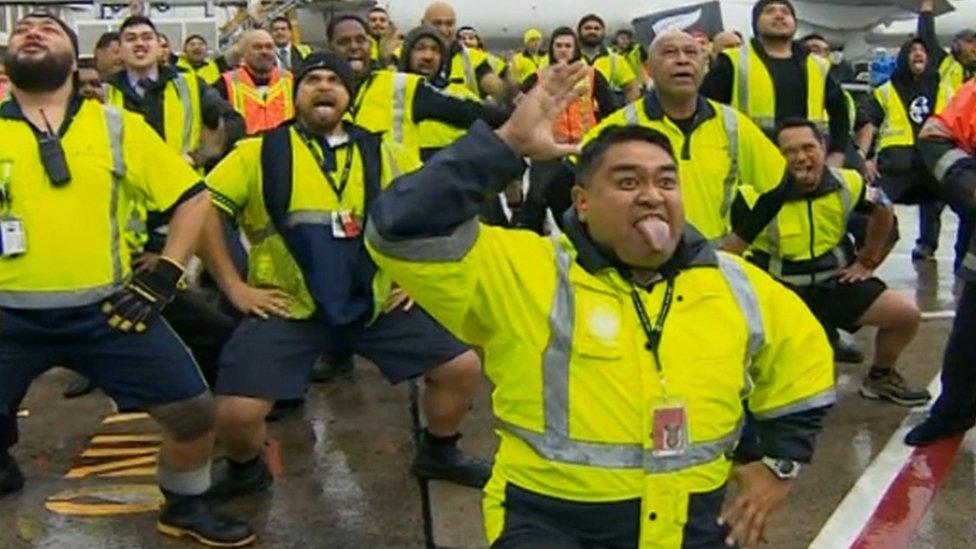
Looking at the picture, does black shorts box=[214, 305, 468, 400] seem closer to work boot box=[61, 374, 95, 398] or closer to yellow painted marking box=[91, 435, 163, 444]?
yellow painted marking box=[91, 435, 163, 444]

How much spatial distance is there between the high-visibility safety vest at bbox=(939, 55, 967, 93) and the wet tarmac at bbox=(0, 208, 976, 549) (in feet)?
10.5

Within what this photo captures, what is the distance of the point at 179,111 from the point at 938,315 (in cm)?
426

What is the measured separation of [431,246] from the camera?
262 centimetres

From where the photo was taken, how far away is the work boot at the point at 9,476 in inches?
182

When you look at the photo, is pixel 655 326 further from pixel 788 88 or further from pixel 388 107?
pixel 388 107

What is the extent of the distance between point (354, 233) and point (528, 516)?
201 centimetres

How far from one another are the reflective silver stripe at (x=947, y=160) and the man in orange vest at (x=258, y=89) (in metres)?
3.92

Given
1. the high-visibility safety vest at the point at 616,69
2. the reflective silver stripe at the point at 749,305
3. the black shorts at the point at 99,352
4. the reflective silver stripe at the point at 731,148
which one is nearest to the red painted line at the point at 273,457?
the black shorts at the point at 99,352

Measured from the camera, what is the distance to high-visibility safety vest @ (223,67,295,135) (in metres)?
7.39

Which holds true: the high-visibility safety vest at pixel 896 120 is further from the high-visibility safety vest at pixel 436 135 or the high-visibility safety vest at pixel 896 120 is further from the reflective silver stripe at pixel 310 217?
the reflective silver stripe at pixel 310 217

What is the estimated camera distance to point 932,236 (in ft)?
29.9

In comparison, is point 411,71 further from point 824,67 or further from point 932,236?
point 932,236

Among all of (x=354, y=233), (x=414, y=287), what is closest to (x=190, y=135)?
(x=354, y=233)

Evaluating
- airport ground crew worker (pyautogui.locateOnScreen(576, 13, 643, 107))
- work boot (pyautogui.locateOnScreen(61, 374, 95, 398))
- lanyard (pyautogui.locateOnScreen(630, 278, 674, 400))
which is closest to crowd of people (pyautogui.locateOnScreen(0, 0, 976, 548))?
lanyard (pyautogui.locateOnScreen(630, 278, 674, 400))
